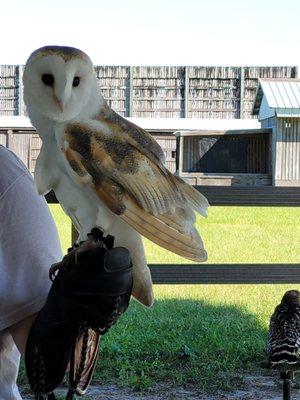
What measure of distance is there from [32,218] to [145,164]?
19.5 inches

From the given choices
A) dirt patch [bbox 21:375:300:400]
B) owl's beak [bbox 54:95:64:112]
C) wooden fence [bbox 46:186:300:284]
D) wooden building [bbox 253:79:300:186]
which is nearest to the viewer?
owl's beak [bbox 54:95:64:112]

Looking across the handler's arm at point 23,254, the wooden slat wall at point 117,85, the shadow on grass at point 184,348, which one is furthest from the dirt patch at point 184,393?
the wooden slat wall at point 117,85

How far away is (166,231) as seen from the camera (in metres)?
0.82

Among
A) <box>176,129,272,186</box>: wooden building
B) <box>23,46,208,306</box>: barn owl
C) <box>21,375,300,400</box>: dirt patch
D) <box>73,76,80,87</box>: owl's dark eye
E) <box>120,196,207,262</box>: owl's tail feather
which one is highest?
<box>73,76,80,87</box>: owl's dark eye

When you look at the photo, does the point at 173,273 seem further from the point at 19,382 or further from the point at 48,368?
the point at 48,368

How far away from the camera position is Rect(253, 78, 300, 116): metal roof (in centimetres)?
1041

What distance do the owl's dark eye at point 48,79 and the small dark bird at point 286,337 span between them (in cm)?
165

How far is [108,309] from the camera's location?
35.4 inches

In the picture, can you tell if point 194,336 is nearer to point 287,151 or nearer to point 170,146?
point 287,151

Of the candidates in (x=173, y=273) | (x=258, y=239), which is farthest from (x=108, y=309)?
(x=258, y=239)

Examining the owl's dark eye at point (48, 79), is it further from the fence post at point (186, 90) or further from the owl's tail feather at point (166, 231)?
the fence post at point (186, 90)

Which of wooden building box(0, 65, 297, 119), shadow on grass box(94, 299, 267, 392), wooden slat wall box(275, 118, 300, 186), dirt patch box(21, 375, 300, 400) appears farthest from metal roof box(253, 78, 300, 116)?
dirt patch box(21, 375, 300, 400)

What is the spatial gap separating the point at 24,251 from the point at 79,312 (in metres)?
0.38

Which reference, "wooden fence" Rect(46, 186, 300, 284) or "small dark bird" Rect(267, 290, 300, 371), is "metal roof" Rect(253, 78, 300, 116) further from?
"small dark bird" Rect(267, 290, 300, 371)
